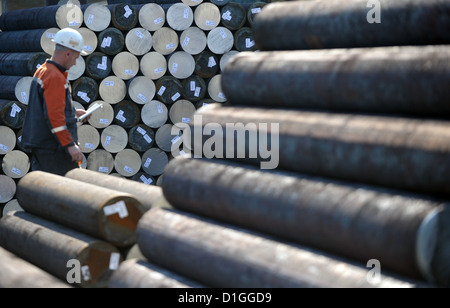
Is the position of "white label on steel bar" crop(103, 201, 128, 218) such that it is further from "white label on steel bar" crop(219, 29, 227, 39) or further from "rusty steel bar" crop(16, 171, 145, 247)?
"white label on steel bar" crop(219, 29, 227, 39)

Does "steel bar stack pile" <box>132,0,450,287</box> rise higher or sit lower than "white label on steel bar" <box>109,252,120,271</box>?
higher

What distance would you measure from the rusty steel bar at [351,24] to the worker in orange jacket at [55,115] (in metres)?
2.53

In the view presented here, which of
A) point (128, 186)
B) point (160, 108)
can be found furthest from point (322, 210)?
point (160, 108)

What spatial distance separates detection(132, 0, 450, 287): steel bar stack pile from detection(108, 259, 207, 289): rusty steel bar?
6 centimetres

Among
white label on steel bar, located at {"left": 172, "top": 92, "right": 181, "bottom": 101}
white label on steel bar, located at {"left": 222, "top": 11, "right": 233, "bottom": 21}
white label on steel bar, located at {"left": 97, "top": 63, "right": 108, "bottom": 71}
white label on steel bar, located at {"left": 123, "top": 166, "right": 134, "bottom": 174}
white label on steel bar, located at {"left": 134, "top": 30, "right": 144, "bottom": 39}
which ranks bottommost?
white label on steel bar, located at {"left": 123, "top": 166, "right": 134, "bottom": 174}

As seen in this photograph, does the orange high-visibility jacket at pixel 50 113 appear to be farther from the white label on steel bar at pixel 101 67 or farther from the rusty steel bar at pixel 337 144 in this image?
the white label on steel bar at pixel 101 67

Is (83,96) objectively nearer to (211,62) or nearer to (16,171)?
(16,171)

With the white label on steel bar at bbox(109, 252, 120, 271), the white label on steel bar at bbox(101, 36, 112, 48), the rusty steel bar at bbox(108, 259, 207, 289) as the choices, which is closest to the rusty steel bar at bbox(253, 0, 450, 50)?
the rusty steel bar at bbox(108, 259, 207, 289)

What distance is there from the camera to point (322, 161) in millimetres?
2760

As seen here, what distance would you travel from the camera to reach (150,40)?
8.18 meters

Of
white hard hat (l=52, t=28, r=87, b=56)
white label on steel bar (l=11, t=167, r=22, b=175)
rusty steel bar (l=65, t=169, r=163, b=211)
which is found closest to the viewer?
rusty steel bar (l=65, t=169, r=163, b=211)

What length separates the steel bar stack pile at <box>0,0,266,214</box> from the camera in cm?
806

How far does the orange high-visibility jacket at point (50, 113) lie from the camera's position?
17.6ft

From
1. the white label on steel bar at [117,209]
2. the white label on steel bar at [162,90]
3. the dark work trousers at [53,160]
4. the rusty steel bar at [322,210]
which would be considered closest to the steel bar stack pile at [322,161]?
the rusty steel bar at [322,210]
